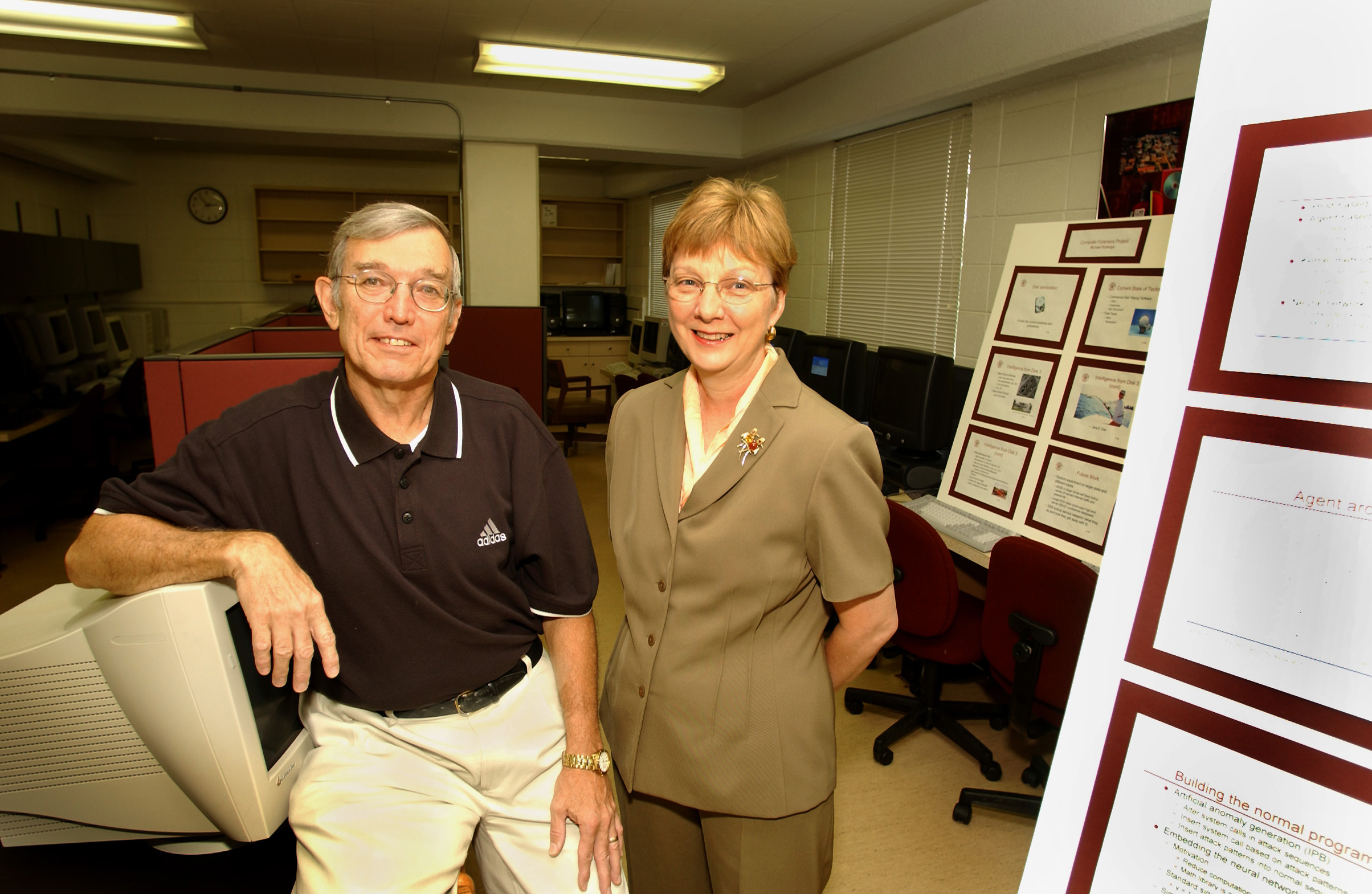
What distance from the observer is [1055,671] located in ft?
7.08

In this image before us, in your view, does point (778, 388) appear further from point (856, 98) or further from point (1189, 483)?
point (856, 98)

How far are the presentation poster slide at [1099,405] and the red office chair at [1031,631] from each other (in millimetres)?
517

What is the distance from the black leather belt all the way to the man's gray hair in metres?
0.66

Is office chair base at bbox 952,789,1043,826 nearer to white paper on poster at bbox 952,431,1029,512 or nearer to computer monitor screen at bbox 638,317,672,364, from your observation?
white paper on poster at bbox 952,431,1029,512

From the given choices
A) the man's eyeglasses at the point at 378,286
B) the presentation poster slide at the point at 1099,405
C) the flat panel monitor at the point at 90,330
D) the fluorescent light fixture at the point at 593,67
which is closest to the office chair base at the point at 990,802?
the presentation poster slide at the point at 1099,405

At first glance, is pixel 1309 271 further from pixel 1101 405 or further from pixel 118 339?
pixel 118 339

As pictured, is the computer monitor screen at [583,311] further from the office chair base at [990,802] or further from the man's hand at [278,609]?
the man's hand at [278,609]

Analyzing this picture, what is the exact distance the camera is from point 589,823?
51.9 inches

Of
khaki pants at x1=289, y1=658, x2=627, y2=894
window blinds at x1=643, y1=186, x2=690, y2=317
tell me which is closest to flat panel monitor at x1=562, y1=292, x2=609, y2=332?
window blinds at x1=643, y1=186, x2=690, y2=317

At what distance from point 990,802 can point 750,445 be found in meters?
1.83

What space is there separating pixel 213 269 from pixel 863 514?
9.20 m

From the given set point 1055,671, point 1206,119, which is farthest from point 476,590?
point 1055,671

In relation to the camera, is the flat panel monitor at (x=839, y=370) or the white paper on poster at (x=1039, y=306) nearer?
the white paper on poster at (x=1039, y=306)

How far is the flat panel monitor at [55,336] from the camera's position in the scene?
5312mm
